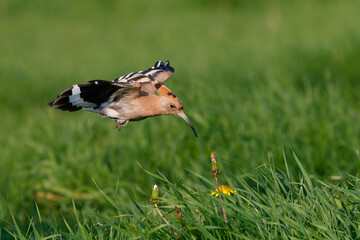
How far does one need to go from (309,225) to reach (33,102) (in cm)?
657

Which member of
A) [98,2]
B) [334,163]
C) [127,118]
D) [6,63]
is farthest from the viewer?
[98,2]

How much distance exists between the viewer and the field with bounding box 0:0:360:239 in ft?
7.16

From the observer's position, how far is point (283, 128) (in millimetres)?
4539

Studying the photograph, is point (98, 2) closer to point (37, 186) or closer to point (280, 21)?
point (280, 21)

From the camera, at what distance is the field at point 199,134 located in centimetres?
218

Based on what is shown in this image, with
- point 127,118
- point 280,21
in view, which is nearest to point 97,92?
point 127,118

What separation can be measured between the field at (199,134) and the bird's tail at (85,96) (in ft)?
1.47

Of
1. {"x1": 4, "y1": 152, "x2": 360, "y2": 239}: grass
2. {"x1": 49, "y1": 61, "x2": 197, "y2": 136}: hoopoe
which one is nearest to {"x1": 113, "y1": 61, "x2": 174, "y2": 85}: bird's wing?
{"x1": 49, "y1": 61, "x2": 197, "y2": 136}: hoopoe

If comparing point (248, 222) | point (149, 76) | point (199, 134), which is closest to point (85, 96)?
point (149, 76)

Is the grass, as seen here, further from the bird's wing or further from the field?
the bird's wing

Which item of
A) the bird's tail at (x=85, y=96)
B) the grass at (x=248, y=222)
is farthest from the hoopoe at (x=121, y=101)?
the grass at (x=248, y=222)

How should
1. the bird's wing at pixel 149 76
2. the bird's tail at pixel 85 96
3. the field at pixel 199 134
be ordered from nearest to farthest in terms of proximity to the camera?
the bird's tail at pixel 85 96 < the bird's wing at pixel 149 76 < the field at pixel 199 134

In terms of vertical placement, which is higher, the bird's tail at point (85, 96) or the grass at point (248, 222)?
the bird's tail at point (85, 96)

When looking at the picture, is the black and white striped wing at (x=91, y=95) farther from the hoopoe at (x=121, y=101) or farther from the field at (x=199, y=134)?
the field at (x=199, y=134)
